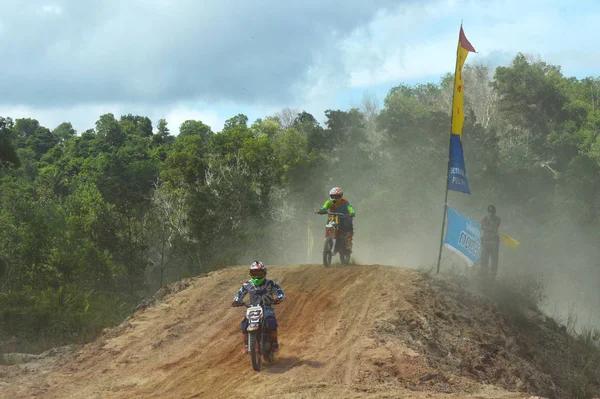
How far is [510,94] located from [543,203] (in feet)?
41.6

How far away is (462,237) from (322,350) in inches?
272

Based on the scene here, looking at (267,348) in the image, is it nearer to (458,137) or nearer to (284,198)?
(458,137)

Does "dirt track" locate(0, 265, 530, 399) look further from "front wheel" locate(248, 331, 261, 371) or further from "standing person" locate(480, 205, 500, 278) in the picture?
"standing person" locate(480, 205, 500, 278)

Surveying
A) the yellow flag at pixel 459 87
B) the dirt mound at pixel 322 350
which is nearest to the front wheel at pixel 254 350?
the dirt mound at pixel 322 350

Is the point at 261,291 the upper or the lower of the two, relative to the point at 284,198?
upper

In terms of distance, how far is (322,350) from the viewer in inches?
440

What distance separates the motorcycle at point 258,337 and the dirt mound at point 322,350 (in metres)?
0.18

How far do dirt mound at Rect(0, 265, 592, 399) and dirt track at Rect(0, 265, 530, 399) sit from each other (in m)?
0.02

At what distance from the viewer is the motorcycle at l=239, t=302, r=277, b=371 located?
34.1ft

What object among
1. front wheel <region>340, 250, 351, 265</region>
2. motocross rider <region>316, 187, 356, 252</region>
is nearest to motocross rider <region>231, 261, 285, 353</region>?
motocross rider <region>316, 187, 356, 252</region>

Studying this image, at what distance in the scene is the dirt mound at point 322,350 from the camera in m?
9.61

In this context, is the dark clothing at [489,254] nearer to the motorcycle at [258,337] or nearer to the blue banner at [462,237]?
the blue banner at [462,237]

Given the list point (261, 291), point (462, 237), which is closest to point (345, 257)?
point (462, 237)

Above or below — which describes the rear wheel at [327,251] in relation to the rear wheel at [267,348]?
above
